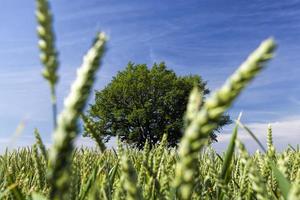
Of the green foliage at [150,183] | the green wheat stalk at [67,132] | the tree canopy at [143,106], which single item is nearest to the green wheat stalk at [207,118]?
the green foliage at [150,183]

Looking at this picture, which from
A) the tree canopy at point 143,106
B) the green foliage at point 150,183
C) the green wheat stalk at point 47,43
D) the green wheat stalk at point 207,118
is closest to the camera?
the green wheat stalk at point 207,118

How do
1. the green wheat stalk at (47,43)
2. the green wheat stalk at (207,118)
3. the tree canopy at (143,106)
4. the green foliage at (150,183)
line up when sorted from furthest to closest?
the tree canopy at (143,106)
the green foliage at (150,183)
the green wheat stalk at (47,43)
the green wheat stalk at (207,118)

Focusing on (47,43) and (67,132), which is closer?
(67,132)

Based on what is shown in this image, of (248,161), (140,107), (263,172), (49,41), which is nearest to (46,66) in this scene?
(49,41)

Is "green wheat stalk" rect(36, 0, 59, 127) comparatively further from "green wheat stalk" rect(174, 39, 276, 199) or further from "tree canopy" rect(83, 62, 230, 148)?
"tree canopy" rect(83, 62, 230, 148)

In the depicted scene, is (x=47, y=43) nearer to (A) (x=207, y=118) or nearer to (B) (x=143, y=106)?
(A) (x=207, y=118)

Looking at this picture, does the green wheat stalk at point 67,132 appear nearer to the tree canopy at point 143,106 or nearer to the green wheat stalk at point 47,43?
the green wheat stalk at point 47,43

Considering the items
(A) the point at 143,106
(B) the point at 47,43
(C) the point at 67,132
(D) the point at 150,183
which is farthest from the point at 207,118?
(A) the point at 143,106

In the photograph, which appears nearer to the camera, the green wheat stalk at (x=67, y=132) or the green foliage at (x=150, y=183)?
the green wheat stalk at (x=67, y=132)

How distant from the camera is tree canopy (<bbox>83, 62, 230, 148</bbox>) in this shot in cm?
7638

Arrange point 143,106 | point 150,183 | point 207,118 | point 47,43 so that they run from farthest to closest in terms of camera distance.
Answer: point 143,106
point 150,183
point 47,43
point 207,118

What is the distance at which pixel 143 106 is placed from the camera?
77.6 meters

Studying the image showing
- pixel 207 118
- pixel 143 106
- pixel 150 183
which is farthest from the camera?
pixel 143 106

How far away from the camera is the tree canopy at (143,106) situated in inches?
3007
